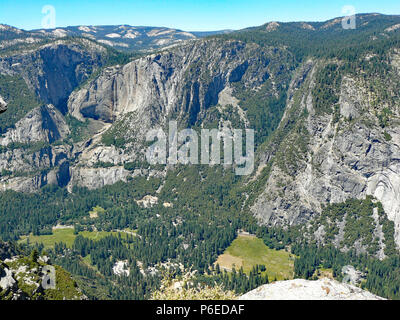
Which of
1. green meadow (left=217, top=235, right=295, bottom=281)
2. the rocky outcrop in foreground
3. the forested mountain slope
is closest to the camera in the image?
the rocky outcrop in foreground

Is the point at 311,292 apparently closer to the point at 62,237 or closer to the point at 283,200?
the point at 283,200

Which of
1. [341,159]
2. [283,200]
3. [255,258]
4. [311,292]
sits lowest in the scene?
[255,258]

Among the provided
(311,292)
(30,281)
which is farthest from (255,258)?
(311,292)

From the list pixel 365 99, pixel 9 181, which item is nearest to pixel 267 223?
pixel 365 99

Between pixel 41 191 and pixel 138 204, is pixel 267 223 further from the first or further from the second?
pixel 41 191

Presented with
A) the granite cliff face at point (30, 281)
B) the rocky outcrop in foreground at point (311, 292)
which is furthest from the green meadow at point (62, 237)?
the rocky outcrop in foreground at point (311, 292)

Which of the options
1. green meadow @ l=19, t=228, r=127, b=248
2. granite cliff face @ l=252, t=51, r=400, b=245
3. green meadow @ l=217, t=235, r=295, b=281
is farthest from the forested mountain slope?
green meadow @ l=19, t=228, r=127, b=248

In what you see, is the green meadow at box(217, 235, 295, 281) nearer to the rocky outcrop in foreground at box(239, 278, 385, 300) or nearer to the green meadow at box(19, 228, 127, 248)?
the green meadow at box(19, 228, 127, 248)

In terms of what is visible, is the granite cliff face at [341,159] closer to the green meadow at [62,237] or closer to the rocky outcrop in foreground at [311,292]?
the green meadow at [62,237]
